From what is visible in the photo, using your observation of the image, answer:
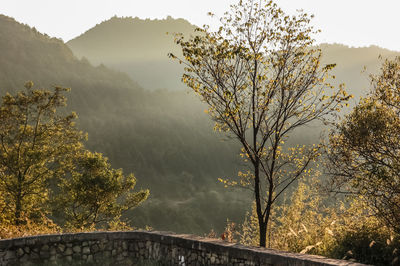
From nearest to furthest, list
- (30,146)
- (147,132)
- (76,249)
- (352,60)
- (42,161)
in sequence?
(76,249) → (42,161) → (30,146) → (352,60) → (147,132)

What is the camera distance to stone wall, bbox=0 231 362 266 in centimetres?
886

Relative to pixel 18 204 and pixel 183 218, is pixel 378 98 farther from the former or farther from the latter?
pixel 183 218

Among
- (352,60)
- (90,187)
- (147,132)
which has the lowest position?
(90,187)

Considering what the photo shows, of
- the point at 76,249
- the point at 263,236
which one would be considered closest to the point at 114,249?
the point at 76,249

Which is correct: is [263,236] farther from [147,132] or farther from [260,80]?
[147,132]

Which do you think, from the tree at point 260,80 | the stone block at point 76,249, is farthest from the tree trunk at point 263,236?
the stone block at point 76,249

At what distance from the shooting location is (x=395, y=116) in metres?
11.7

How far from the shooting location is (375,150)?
37.8 ft

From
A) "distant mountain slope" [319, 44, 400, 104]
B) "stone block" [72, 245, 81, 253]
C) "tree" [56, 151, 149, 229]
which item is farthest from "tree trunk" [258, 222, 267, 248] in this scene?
"distant mountain slope" [319, 44, 400, 104]

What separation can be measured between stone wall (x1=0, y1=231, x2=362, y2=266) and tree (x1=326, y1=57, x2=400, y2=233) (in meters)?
5.66

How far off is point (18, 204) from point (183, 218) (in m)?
85.1

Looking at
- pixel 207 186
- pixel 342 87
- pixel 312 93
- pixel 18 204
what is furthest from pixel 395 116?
pixel 207 186

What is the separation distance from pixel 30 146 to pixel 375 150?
23.0m

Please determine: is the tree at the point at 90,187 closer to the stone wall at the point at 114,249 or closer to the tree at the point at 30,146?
the tree at the point at 30,146
